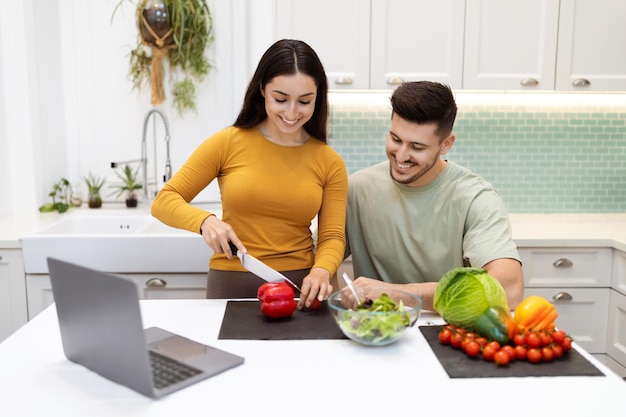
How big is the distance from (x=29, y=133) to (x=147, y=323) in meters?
1.91

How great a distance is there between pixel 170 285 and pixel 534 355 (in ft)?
5.61

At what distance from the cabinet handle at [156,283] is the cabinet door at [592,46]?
6.63 feet

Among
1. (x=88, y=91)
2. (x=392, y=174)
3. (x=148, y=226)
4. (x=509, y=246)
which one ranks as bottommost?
(x=148, y=226)

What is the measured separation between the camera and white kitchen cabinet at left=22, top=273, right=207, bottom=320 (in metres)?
2.64

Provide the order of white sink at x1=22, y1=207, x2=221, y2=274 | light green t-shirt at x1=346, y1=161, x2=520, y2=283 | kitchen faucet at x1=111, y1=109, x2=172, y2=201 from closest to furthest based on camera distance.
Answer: light green t-shirt at x1=346, y1=161, x2=520, y2=283 → white sink at x1=22, y1=207, x2=221, y2=274 → kitchen faucet at x1=111, y1=109, x2=172, y2=201

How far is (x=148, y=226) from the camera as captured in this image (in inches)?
116

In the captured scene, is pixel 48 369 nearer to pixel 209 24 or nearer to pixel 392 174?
pixel 392 174

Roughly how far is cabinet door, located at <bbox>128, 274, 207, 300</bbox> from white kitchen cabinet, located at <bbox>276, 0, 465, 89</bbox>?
1.10 meters

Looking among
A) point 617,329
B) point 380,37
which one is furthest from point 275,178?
point 617,329

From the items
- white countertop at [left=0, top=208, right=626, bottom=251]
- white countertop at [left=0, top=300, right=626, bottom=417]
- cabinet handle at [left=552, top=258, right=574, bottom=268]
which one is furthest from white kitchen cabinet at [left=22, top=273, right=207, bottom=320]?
cabinet handle at [left=552, top=258, right=574, bottom=268]

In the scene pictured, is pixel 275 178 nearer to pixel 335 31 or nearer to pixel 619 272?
pixel 335 31

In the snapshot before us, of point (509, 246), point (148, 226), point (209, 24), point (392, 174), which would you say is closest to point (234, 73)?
point (209, 24)

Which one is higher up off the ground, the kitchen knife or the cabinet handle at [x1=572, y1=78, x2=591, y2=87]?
the cabinet handle at [x1=572, y1=78, x2=591, y2=87]

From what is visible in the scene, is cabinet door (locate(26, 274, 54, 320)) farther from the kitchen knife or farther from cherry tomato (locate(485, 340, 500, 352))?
cherry tomato (locate(485, 340, 500, 352))
